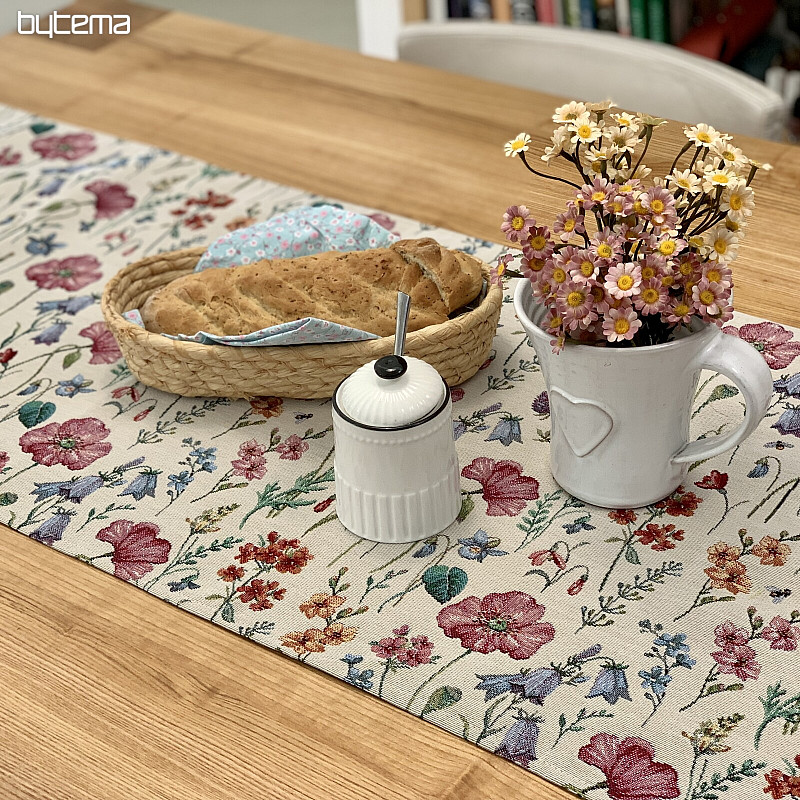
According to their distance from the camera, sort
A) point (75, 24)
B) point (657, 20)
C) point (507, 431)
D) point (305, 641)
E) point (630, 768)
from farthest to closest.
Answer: point (657, 20)
point (75, 24)
point (507, 431)
point (305, 641)
point (630, 768)

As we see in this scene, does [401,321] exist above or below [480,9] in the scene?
above

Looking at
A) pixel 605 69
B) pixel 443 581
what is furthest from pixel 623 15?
pixel 443 581

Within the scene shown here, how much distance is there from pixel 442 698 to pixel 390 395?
0.79 feet

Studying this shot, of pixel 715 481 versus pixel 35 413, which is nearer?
pixel 715 481

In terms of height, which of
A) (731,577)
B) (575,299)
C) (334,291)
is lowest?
(731,577)

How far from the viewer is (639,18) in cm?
222

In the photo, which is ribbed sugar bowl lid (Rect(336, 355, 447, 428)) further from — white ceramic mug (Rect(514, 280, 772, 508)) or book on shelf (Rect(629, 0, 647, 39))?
book on shelf (Rect(629, 0, 647, 39))

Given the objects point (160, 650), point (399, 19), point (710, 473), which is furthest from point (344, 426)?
point (399, 19)

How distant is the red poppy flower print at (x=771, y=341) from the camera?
1.14 meters

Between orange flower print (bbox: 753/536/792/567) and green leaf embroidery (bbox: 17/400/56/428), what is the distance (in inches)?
27.9

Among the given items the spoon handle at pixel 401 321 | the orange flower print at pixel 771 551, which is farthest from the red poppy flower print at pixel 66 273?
the orange flower print at pixel 771 551

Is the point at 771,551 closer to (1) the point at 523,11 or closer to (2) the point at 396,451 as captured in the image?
(2) the point at 396,451

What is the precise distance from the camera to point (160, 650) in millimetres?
888

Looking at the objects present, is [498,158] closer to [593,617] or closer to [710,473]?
[710,473]
